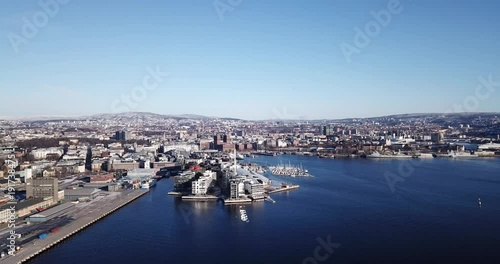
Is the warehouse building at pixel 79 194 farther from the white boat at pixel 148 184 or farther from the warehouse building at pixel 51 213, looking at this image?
the white boat at pixel 148 184

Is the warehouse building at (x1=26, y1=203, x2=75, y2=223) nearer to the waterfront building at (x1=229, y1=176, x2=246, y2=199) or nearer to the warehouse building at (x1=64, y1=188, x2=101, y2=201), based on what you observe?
the warehouse building at (x1=64, y1=188, x2=101, y2=201)

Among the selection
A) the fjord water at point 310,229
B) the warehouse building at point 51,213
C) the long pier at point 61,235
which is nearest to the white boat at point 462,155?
the fjord water at point 310,229

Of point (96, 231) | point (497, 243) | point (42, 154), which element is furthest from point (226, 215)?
point (42, 154)

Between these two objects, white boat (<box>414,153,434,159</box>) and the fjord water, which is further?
white boat (<box>414,153,434,159</box>)

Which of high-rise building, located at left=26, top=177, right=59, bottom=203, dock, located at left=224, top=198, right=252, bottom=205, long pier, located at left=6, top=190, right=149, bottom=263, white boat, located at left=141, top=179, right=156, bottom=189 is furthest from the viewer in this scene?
white boat, located at left=141, top=179, right=156, bottom=189

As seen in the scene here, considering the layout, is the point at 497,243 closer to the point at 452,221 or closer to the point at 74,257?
the point at 452,221

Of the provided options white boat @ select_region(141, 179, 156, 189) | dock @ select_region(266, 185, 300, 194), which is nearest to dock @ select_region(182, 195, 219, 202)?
dock @ select_region(266, 185, 300, 194)

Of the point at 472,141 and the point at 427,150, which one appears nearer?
the point at 427,150
